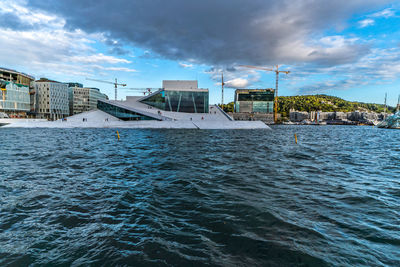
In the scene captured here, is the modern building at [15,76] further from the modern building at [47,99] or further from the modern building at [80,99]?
Answer: the modern building at [80,99]

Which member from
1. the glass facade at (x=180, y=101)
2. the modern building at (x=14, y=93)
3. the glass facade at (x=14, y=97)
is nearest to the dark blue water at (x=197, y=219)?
the glass facade at (x=180, y=101)

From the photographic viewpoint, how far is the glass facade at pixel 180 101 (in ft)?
238

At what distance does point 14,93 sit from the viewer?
8988 centimetres

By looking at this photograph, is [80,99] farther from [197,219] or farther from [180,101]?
[197,219]

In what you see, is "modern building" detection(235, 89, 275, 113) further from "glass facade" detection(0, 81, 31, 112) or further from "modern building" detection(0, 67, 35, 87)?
"modern building" detection(0, 67, 35, 87)

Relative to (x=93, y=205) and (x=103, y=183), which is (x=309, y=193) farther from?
(x=103, y=183)

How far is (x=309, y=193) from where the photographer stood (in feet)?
25.8

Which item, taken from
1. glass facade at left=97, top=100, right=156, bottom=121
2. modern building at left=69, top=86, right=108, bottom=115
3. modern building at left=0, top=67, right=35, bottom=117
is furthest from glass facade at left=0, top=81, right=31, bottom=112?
glass facade at left=97, top=100, right=156, bottom=121

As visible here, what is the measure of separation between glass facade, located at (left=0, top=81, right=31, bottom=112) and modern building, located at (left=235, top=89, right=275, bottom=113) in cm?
12631

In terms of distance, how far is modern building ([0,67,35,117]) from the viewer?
280ft

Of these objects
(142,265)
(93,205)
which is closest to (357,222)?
(142,265)

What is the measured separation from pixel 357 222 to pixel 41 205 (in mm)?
9371

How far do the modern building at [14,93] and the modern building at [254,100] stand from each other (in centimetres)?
12684

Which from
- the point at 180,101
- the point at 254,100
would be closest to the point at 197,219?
the point at 180,101
